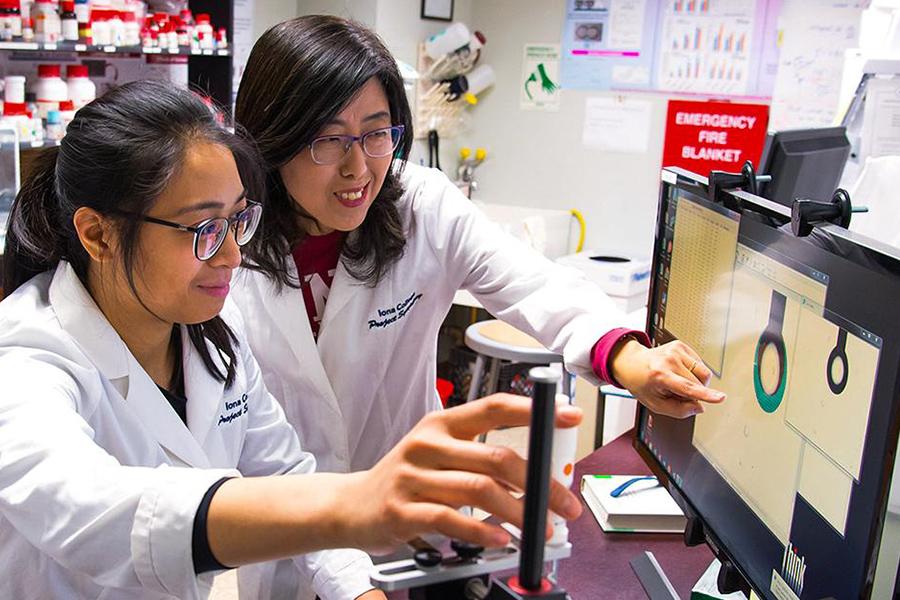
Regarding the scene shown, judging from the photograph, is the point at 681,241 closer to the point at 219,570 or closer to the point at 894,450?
the point at 894,450

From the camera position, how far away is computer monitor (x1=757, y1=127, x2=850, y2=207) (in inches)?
64.5

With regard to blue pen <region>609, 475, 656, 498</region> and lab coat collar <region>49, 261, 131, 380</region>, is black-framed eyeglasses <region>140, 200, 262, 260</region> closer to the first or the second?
lab coat collar <region>49, 261, 131, 380</region>

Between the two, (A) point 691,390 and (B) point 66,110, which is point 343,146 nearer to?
(A) point 691,390

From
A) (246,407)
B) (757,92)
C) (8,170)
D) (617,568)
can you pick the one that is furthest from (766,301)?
(757,92)

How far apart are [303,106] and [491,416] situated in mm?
886

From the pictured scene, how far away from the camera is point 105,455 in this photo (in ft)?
3.02

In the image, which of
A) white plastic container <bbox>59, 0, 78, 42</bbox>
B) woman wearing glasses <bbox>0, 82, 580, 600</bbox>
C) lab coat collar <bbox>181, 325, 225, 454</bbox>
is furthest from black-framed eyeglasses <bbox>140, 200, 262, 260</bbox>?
white plastic container <bbox>59, 0, 78, 42</bbox>

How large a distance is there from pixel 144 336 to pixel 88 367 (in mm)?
128

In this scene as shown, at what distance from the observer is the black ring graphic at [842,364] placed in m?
0.93

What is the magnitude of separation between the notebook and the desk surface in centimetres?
1

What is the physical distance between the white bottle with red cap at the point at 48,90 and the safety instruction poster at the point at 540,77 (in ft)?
7.45

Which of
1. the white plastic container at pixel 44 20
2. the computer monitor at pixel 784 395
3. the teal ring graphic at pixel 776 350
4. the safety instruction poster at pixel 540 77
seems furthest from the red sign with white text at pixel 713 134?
the teal ring graphic at pixel 776 350

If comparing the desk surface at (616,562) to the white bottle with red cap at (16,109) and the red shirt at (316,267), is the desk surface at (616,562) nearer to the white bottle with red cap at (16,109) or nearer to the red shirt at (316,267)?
the red shirt at (316,267)

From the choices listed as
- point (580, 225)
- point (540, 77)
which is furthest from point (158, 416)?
point (540, 77)
